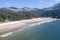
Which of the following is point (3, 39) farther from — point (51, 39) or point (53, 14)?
point (53, 14)

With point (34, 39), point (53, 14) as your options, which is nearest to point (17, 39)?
point (34, 39)

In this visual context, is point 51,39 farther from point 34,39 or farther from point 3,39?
point 3,39

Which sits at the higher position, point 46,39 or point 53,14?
point 46,39

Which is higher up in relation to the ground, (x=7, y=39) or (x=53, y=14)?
(x=7, y=39)

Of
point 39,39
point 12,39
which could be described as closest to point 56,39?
point 39,39

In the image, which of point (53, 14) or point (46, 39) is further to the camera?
point (53, 14)

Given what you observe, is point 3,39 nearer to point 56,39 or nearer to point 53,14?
point 56,39

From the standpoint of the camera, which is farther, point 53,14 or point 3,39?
point 53,14

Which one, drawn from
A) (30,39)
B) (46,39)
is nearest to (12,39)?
(30,39)
